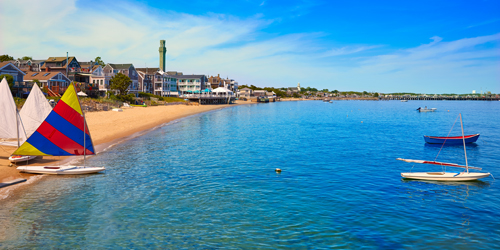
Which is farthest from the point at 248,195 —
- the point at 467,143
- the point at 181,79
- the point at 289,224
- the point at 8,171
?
the point at 181,79

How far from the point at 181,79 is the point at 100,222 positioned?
14069 centimetres

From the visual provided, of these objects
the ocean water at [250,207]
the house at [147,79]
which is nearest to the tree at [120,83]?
the house at [147,79]

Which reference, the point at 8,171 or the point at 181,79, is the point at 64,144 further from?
the point at 181,79

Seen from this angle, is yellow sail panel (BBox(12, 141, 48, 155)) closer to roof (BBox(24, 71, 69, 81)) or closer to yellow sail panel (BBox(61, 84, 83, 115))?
yellow sail panel (BBox(61, 84, 83, 115))

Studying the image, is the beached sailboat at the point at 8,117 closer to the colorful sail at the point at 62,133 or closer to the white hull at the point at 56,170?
the colorful sail at the point at 62,133

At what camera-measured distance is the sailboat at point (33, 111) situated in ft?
79.2

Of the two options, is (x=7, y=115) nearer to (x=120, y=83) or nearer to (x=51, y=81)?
(x=51, y=81)

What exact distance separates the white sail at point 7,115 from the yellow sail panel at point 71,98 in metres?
4.38

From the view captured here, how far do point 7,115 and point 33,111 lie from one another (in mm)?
2065

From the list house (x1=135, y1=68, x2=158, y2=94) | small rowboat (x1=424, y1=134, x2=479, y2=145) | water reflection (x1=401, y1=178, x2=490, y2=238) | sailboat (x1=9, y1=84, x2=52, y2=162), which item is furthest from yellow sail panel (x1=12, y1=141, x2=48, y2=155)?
house (x1=135, y1=68, x2=158, y2=94)

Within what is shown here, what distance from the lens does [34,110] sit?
81.6ft

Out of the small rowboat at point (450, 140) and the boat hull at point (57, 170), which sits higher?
the small rowboat at point (450, 140)

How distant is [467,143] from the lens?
143 ft

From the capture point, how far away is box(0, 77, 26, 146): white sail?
73.7 feet
